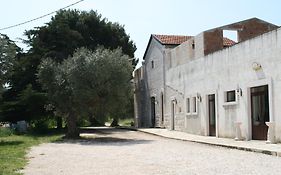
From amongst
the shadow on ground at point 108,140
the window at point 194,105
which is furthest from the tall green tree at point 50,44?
the window at point 194,105

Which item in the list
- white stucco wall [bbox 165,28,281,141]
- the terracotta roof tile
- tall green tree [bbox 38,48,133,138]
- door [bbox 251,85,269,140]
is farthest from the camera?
the terracotta roof tile

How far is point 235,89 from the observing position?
22.8 meters

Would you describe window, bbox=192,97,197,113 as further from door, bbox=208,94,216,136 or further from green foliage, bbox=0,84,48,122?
green foliage, bbox=0,84,48,122

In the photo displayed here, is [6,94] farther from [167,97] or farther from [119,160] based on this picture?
[119,160]

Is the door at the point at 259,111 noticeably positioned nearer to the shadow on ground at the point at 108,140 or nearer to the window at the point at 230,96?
the window at the point at 230,96

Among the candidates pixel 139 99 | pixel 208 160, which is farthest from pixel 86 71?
pixel 139 99

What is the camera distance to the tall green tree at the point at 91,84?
26.5m

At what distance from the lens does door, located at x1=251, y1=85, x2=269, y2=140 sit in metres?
20.7

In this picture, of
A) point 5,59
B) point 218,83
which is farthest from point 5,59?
point 218,83

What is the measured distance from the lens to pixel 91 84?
2677cm

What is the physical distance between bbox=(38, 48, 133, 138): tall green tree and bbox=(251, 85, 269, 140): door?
27.9 feet

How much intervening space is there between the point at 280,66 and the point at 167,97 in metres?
17.9

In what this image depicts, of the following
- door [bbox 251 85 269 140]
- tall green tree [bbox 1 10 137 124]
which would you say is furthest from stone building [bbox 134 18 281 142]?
tall green tree [bbox 1 10 137 124]

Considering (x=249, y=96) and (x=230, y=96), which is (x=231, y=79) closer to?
(x=230, y=96)
